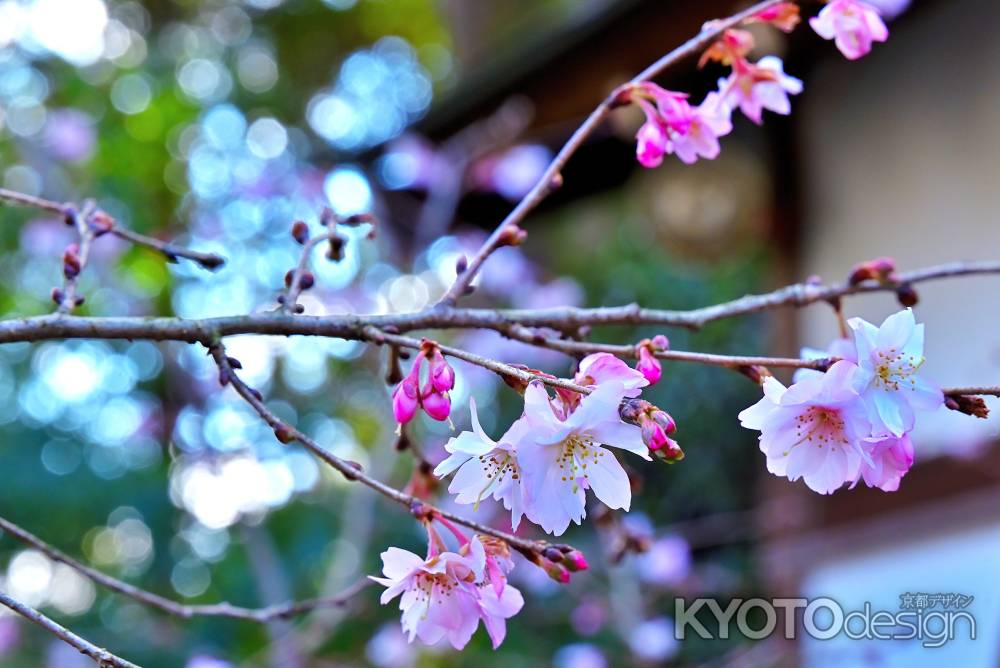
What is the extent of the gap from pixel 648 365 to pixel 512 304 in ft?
13.2

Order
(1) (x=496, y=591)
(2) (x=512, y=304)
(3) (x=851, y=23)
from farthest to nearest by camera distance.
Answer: (2) (x=512, y=304)
(3) (x=851, y=23)
(1) (x=496, y=591)

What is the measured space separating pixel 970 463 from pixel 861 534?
48 cm

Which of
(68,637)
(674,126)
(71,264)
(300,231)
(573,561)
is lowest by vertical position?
(68,637)

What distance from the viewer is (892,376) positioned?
703mm

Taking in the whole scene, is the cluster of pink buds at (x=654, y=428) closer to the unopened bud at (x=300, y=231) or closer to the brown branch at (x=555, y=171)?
the brown branch at (x=555, y=171)

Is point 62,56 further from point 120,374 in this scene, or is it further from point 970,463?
point 970,463

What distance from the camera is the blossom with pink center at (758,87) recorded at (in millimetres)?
1092

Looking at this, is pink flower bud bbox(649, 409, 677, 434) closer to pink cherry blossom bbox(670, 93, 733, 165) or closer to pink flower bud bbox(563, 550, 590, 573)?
pink flower bud bbox(563, 550, 590, 573)

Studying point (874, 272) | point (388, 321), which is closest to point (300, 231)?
→ point (388, 321)

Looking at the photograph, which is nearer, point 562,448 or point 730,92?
point 562,448

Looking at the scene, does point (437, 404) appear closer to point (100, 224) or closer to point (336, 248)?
point (336, 248)

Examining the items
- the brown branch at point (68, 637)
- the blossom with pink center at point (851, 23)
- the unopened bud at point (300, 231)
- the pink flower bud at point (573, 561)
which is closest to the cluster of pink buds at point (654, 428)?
the pink flower bud at point (573, 561)

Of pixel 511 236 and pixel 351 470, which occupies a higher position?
pixel 511 236

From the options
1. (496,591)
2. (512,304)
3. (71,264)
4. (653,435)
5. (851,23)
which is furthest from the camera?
(512,304)
